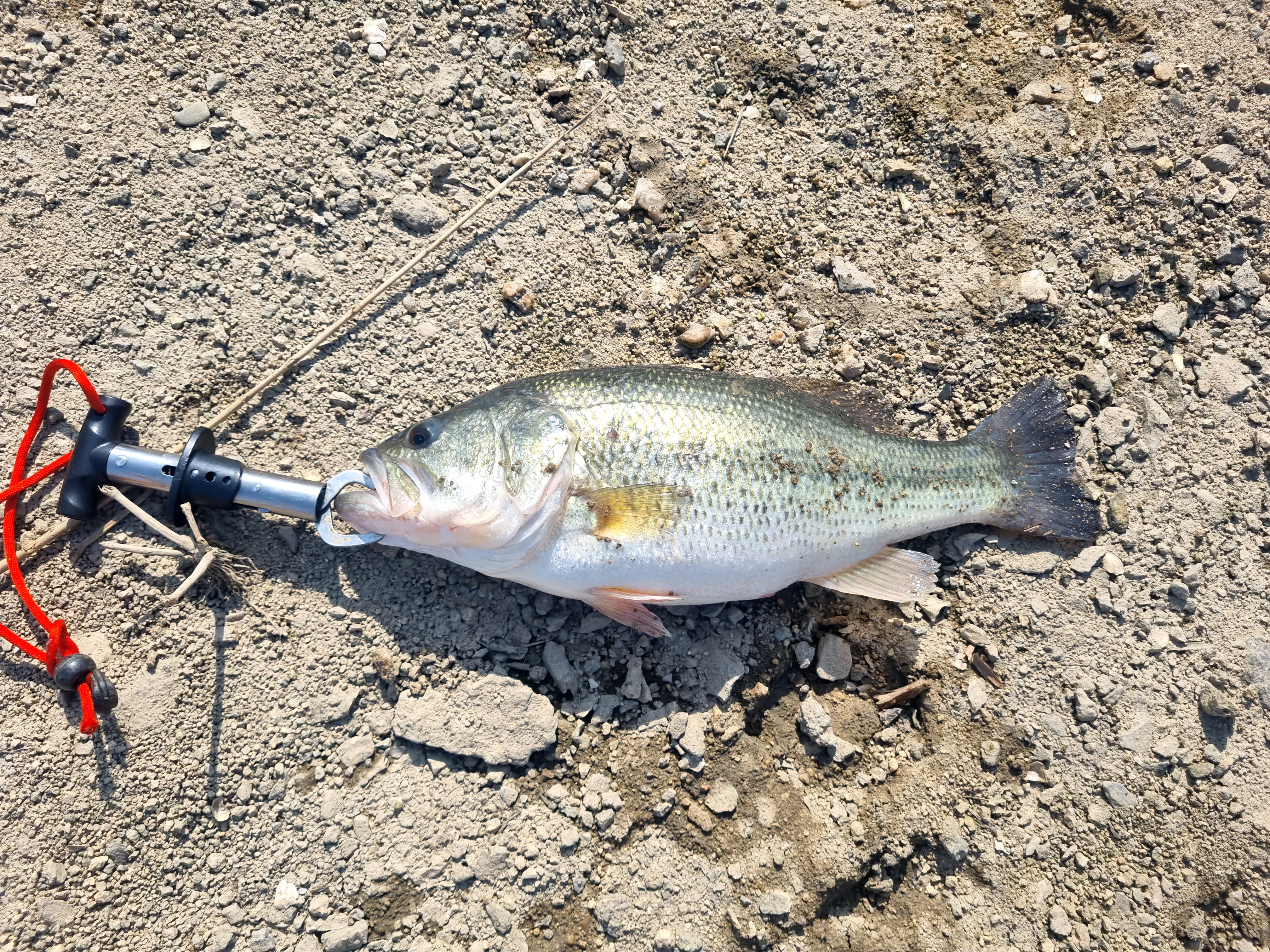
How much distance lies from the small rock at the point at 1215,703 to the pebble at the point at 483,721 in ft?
9.76

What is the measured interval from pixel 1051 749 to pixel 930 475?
1.36 meters

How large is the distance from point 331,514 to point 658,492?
53.5 inches

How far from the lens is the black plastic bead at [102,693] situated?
264cm

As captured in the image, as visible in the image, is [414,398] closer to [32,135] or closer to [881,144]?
[32,135]

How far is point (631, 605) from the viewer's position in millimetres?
2855

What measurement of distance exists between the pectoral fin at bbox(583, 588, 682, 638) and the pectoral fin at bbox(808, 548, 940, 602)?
0.72m

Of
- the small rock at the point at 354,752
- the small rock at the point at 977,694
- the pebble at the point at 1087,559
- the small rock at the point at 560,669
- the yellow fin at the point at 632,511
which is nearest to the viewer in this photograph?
the yellow fin at the point at 632,511

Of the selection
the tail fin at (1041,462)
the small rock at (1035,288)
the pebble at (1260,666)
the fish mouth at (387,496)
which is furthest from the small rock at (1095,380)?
the fish mouth at (387,496)

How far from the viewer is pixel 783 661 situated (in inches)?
122

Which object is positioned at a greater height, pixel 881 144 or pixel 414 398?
pixel 881 144

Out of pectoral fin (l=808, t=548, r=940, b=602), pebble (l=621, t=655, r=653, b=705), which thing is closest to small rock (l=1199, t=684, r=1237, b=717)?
pectoral fin (l=808, t=548, r=940, b=602)

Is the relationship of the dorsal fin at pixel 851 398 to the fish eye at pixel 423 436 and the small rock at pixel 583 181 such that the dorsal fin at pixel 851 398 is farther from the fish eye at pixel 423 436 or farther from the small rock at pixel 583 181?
the fish eye at pixel 423 436

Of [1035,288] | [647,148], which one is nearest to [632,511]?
[647,148]

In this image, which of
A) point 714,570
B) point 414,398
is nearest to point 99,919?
point 414,398
